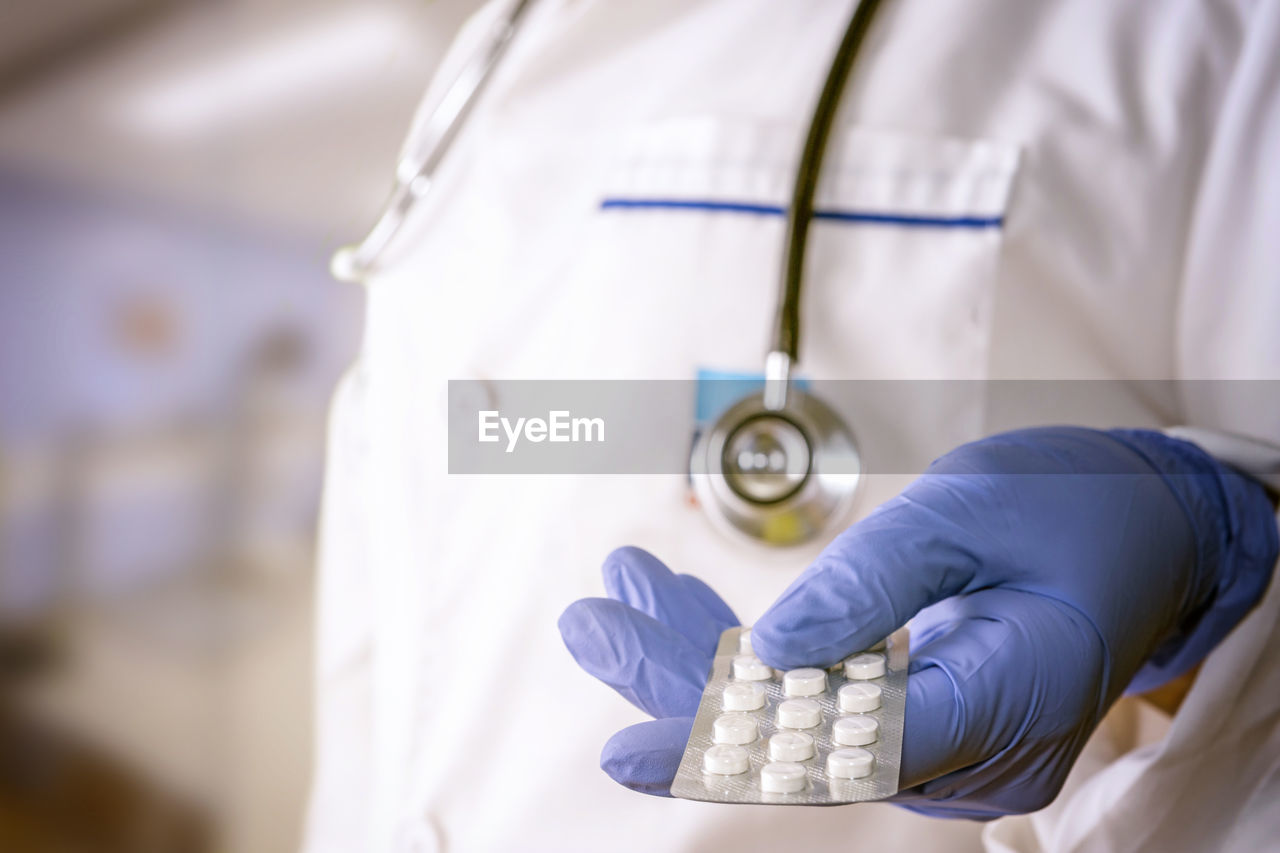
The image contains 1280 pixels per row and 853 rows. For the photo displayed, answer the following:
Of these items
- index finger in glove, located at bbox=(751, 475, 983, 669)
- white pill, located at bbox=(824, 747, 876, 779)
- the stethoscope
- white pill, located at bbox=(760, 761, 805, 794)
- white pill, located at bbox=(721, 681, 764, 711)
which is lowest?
white pill, located at bbox=(760, 761, 805, 794)

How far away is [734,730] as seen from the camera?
283 mm

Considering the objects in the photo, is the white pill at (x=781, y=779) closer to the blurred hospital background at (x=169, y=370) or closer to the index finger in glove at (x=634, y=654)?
the index finger in glove at (x=634, y=654)

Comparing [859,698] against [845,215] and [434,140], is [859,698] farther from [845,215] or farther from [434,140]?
[434,140]

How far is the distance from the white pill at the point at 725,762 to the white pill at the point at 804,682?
0.16 feet

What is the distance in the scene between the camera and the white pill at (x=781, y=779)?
259 millimetres

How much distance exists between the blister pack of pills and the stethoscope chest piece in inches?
3.8

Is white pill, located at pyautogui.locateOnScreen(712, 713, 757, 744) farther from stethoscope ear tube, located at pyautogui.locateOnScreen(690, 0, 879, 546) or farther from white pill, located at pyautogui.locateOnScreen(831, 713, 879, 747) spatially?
stethoscope ear tube, located at pyautogui.locateOnScreen(690, 0, 879, 546)

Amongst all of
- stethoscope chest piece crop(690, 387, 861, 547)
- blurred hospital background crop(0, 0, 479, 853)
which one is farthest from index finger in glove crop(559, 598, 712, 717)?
blurred hospital background crop(0, 0, 479, 853)

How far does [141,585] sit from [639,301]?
0.57 m

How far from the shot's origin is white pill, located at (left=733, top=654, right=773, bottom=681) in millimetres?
324

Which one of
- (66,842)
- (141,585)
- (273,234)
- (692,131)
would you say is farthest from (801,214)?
(66,842)

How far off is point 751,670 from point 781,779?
0.07 m

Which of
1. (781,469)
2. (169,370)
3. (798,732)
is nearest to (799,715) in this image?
(798,732)

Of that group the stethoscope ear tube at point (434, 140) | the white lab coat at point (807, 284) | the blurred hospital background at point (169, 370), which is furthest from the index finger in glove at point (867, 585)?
the blurred hospital background at point (169, 370)
